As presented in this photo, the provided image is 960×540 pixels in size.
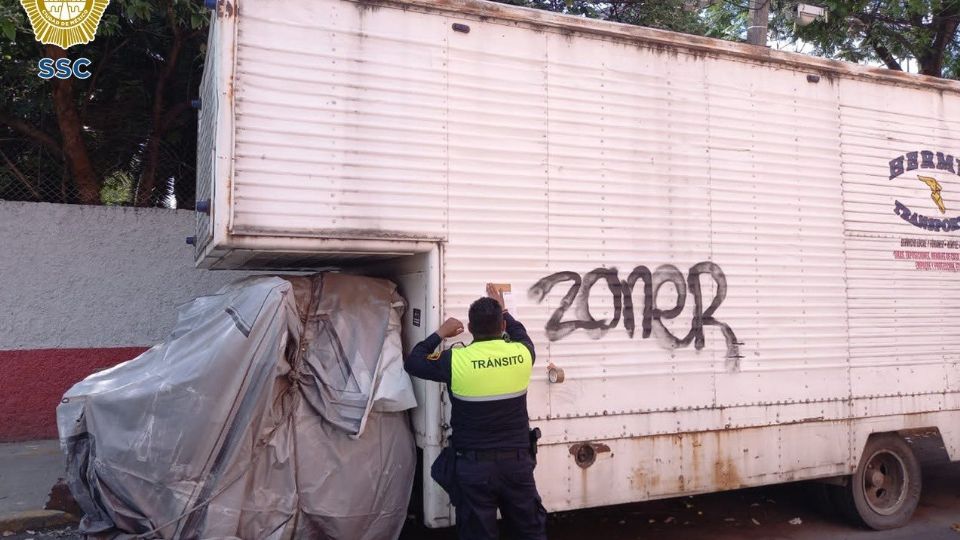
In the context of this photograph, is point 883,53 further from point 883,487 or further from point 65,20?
point 65,20

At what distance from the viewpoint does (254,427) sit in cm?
375

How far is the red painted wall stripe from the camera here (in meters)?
6.81

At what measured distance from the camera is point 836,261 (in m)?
5.21

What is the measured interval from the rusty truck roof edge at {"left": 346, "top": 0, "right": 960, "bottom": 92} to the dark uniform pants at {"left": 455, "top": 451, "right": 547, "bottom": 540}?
2.68 m

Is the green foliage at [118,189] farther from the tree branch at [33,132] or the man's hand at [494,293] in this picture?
the man's hand at [494,293]

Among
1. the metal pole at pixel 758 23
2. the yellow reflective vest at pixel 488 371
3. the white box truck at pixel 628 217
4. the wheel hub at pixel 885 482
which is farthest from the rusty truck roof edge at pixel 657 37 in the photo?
the wheel hub at pixel 885 482

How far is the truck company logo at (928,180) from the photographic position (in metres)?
5.55

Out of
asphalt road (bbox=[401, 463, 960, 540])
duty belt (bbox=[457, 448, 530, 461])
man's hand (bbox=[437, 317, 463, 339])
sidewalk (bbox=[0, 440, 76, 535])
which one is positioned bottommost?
asphalt road (bbox=[401, 463, 960, 540])

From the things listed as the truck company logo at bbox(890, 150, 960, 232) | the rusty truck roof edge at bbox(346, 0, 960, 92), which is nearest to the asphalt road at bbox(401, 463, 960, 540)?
the truck company logo at bbox(890, 150, 960, 232)

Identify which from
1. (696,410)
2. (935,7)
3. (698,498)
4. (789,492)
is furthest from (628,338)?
(935,7)

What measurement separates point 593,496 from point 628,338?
1.03 meters

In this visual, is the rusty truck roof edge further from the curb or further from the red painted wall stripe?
the red painted wall stripe

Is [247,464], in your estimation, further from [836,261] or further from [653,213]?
[836,261]

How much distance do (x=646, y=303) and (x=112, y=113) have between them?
6692mm
